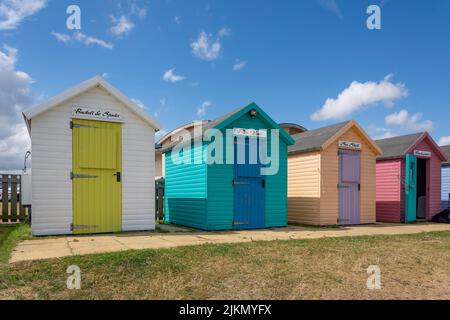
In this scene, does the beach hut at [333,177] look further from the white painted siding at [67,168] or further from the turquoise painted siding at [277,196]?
the white painted siding at [67,168]

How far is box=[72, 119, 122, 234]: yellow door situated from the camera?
9773 mm

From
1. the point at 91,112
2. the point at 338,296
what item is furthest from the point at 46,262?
the point at 91,112

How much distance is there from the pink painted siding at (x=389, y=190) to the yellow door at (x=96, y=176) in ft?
39.2

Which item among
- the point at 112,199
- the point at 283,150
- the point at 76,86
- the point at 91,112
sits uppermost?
the point at 76,86

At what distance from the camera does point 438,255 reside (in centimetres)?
741

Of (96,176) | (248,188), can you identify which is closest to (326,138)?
(248,188)

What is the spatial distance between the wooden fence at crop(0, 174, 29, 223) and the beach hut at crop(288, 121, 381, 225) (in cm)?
1016

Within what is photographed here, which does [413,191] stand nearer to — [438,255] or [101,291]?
[438,255]

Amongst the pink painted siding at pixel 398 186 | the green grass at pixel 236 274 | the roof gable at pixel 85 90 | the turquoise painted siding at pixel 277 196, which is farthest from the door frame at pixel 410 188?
the roof gable at pixel 85 90

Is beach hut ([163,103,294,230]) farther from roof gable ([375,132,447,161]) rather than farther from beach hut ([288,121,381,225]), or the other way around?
roof gable ([375,132,447,161])

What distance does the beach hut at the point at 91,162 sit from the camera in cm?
940

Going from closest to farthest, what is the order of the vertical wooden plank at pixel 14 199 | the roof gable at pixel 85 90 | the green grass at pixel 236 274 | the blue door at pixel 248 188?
the green grass at pixel 236 274 → the roof gable at pixel 85 90 → the blue door at pixel 248 188 → the vertical wooden plank at pixel 14 199

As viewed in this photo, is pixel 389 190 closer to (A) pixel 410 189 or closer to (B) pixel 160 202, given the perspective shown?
(A) pixel 410 189

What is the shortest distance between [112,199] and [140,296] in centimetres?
618
